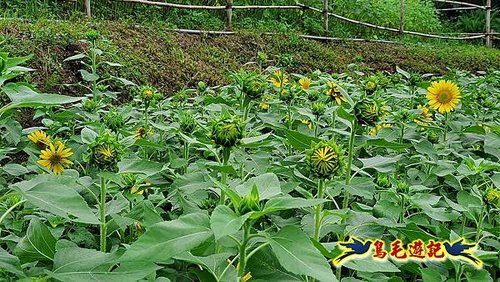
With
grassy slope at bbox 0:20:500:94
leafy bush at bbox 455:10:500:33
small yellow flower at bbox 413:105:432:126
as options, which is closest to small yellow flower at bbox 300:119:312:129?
small yellow flower at bbox 413:105:432:126

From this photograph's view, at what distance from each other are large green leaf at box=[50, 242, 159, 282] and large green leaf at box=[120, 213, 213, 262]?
→ 0.21 feet

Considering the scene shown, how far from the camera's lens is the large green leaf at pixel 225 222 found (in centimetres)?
64

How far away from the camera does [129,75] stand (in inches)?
137

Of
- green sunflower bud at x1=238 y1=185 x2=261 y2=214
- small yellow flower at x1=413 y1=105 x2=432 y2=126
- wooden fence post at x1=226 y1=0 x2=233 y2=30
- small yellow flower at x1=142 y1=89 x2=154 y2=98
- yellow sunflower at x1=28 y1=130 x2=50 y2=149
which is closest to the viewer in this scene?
green sunflower bud at x1=238 y1=185 x2=261 y2=214

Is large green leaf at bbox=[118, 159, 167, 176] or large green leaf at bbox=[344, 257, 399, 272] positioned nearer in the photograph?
large green leaf at bbox=[344, 257, 399, 272]

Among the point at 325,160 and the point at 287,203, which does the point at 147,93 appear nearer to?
the point at 325,160

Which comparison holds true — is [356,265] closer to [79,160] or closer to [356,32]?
[79,160]

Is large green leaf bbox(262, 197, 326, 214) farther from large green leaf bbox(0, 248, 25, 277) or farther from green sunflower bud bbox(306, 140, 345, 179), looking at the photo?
large green leaf bbox(0, 248, 25, 277)

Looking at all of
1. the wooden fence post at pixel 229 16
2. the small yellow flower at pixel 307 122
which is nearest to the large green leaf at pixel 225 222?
the small yellow flower at pixel 307 122

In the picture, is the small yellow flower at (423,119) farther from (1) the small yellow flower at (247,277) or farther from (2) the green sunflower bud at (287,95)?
(1) the small yellow flower at (247,277)

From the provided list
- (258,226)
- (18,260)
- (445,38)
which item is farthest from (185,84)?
(445,38)

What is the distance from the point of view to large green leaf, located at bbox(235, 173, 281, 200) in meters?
0.77

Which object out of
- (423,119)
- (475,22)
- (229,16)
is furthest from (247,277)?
(475,22)

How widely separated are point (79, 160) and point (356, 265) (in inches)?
34.8
